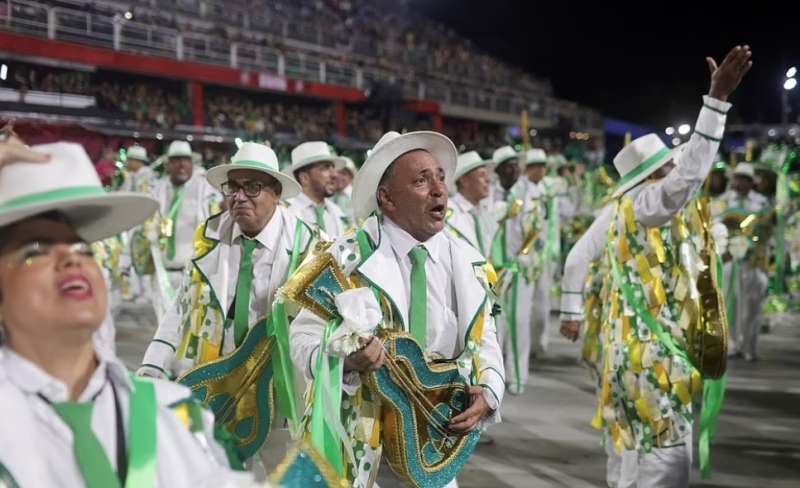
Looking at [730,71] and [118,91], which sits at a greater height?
[118,91]

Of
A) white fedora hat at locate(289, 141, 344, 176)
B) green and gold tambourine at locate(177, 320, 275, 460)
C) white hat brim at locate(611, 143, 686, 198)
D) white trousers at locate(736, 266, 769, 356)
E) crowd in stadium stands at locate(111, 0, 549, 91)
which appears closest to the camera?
green and gold tambourine at locate(177, 320, 275, 460)

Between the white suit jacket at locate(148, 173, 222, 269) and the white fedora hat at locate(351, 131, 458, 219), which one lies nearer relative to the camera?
the white fedora hat at locate(351, 131, 458, 219)

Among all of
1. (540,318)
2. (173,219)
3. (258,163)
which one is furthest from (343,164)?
(258,163)

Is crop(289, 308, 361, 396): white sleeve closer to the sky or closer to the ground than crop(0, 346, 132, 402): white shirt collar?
closer to the ground

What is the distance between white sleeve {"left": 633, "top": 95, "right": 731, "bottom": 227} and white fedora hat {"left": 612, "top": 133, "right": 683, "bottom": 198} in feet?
0.58

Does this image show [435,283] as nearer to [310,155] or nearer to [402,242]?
[402,242]

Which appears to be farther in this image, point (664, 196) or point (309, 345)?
point (664, 196)

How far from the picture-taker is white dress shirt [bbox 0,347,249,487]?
6.45ft

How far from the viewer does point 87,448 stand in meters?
2.03

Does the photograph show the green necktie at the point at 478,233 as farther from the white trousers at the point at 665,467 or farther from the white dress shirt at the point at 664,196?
the white trousers at the point at 665,467

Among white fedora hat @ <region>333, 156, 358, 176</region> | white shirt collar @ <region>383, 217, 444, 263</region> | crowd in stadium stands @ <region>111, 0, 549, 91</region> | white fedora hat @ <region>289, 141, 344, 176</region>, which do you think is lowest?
white shirt collar @ <region>383, 217, 444, 263</region>

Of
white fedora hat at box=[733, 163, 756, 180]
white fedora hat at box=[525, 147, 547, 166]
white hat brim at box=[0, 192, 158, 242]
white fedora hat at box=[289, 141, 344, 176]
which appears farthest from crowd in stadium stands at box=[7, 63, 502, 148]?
white hat brim at box=[0, 192, 158, 242]

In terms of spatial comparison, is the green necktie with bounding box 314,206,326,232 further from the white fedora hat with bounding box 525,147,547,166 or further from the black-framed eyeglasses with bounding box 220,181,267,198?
the white fedora hat with bounding box 525,147,547,166

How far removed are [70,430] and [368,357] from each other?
4.70 ft
